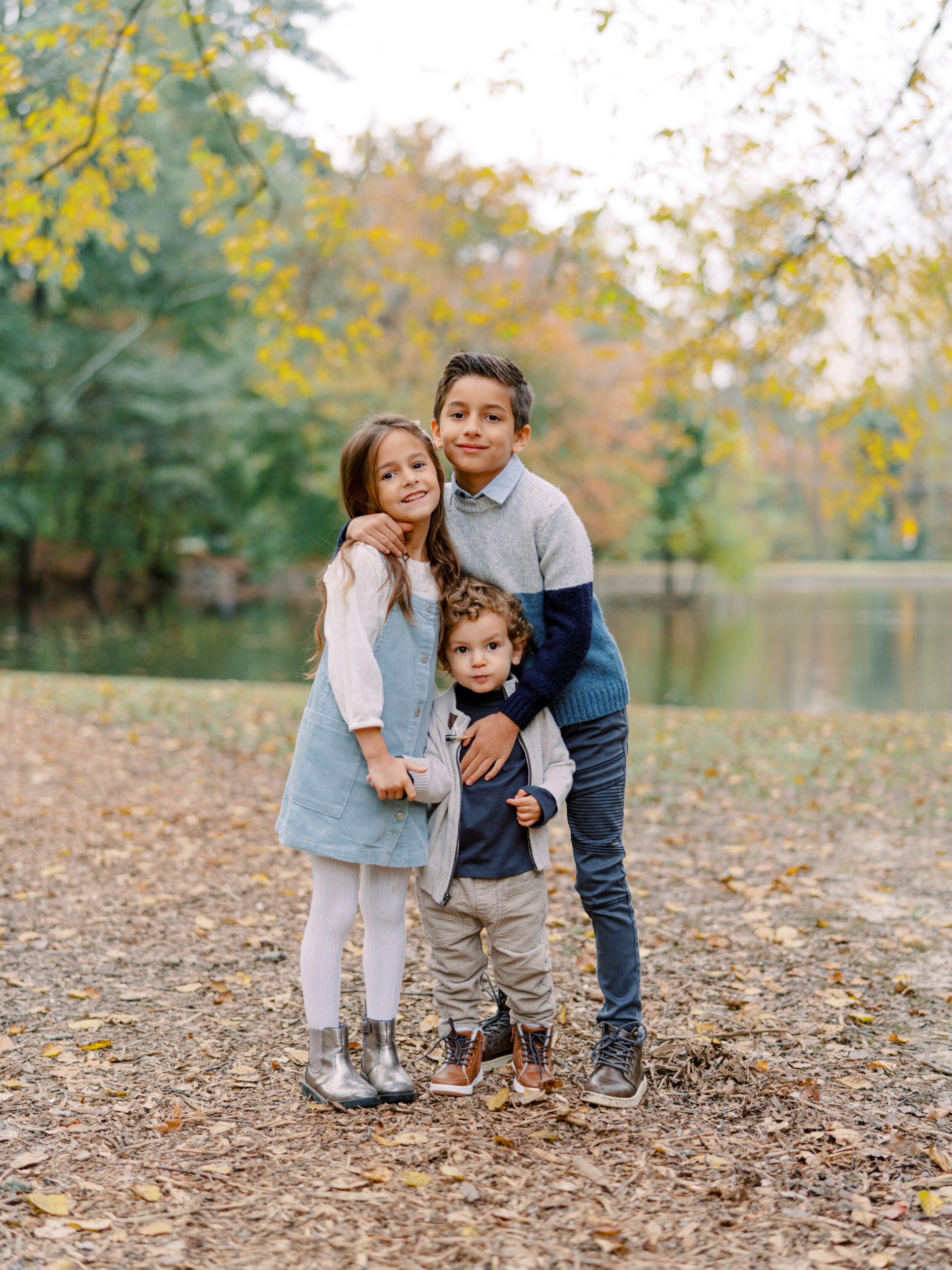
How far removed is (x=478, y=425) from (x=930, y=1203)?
78.8 inches

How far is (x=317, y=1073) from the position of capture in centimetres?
284

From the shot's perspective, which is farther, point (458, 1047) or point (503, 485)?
point (458, 1047)

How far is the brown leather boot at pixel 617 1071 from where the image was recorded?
2.82 m

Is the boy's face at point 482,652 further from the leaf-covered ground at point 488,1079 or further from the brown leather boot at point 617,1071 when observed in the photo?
the leaf-covered ground at point 488,1079

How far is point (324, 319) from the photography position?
9.42 meters

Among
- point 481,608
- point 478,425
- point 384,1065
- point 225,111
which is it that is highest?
point 225,111

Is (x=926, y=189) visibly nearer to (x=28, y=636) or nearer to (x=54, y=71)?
(x=54, y=71)

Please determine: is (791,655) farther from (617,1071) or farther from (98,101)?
(617,1071)

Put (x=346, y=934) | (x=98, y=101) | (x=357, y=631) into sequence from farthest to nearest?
(x=98, y=101) < (x=346, y=934) < (x=357, y=631)

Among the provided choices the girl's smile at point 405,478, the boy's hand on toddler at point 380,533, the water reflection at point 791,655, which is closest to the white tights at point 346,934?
the boy's hand on toddler at point 380,533

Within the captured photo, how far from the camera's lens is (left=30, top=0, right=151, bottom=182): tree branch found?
20.1 feet

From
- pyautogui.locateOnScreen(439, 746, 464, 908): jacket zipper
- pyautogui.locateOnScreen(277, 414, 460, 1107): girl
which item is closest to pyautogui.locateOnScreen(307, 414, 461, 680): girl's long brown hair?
pyautogui.locateOnScreen(277, 414, 460, 1107): girl

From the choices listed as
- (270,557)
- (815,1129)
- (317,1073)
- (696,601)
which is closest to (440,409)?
(317,1073)

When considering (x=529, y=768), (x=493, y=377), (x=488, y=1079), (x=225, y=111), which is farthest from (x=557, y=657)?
(x=225, y=111)
